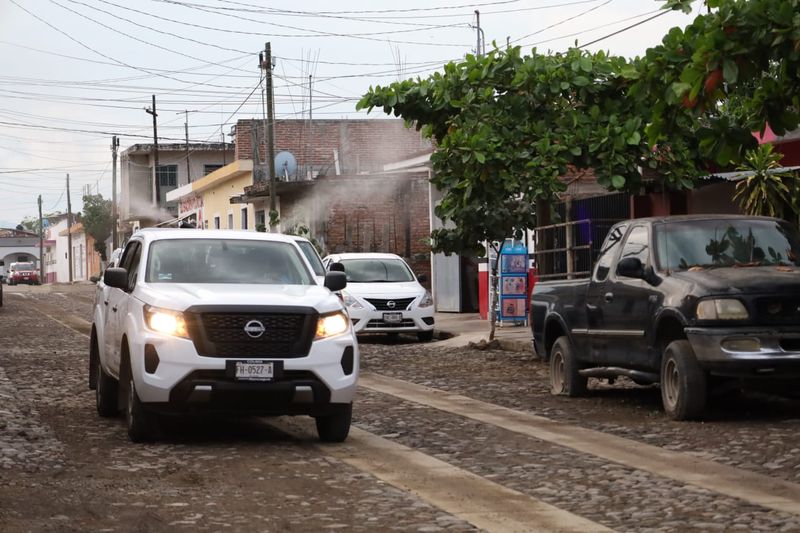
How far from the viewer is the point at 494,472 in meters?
9.69

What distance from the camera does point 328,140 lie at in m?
58.6

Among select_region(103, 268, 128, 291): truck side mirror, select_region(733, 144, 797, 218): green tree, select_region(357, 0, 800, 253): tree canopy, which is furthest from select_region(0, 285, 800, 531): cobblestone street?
select_region(733, 144, 797, 218): green tree

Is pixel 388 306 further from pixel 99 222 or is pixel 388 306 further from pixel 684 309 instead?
pixel 99 222

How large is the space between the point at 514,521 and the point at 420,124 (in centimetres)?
1320

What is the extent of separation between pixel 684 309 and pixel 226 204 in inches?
1917

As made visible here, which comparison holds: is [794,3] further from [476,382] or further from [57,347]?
[57,347]

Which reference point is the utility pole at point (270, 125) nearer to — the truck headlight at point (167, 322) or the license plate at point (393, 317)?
the license plate at point (393, 317)

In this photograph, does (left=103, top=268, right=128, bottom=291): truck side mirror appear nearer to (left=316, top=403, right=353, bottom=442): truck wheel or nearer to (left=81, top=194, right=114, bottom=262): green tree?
(left=316, top=403, right=353, bottom=442): truck wheel

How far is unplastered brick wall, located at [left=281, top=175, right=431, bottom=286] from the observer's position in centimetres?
4306

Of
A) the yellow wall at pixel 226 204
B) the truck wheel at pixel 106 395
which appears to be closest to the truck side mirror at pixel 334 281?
the truck wheel at pixel 106 395

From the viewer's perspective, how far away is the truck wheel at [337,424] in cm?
1127

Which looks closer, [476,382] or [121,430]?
[121,430]

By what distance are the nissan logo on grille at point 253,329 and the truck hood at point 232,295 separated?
166 millimetres

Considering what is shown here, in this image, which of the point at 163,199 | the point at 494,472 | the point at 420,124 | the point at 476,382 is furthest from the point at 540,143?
the point at 163,199
